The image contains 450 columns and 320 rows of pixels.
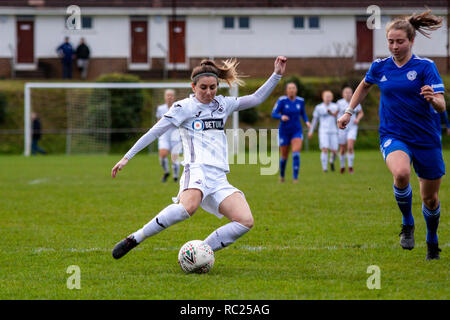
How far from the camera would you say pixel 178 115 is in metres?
6.13

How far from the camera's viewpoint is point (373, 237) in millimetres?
7801

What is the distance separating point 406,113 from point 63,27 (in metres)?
33.1

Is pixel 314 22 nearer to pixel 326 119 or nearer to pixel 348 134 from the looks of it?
pixel 326 119

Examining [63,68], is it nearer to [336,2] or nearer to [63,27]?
[63,27]

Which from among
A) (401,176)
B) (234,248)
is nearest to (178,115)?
(234,248)

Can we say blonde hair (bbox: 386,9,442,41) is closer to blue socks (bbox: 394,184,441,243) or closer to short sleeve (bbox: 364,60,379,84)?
short sleeve (bbox: 364,60,379,84)

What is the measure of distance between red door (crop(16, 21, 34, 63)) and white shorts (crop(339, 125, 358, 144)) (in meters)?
22.8

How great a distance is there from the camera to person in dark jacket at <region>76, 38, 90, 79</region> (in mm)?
35531

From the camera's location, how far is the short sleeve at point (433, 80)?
19.6ft

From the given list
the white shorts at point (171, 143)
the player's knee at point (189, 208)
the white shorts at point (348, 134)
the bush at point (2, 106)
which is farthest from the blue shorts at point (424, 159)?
the bush at point (2, 106)

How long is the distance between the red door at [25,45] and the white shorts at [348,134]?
898 inches

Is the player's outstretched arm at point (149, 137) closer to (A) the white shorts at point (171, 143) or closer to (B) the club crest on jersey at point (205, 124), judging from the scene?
(B) the club crest on jersey at point (205, 124)

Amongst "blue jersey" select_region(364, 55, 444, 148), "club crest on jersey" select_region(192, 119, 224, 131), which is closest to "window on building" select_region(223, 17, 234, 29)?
"blue jersey" select_region(364, 55, 444, 148)
